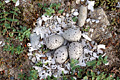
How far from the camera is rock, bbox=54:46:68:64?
317 cm

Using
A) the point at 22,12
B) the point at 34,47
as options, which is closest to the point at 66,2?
the point at 22,12

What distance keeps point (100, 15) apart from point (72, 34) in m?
0.79

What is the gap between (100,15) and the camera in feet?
11.3

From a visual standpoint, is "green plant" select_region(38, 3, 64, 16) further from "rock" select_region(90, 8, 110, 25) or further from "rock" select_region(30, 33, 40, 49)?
"rock" select_region(90, 8, 110, 25)

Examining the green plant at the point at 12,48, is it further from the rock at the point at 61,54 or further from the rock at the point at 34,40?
the rock at the point at 61,54

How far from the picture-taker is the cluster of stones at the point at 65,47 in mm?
3166

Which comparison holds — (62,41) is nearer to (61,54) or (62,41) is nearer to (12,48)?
(61,54)

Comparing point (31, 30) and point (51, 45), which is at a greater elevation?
point (31, 30)

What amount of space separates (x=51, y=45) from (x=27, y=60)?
0.64 m

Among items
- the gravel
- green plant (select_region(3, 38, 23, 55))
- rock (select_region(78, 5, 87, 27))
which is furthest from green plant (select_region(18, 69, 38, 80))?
rock (select_region(78, 5, 87, 27))

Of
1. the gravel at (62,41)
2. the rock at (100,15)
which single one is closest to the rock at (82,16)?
the gravel at (62,41)

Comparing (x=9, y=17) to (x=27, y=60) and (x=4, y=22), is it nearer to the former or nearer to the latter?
(x=4, y=22)

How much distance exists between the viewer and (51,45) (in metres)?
3.20

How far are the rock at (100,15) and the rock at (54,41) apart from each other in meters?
0.87
